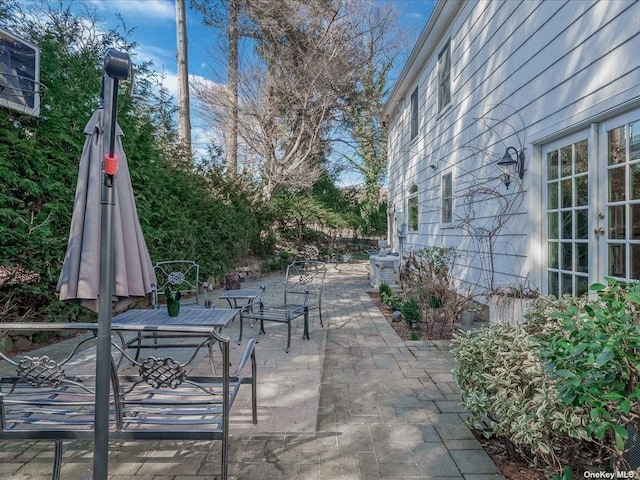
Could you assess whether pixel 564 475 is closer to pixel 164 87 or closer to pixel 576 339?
pixel 576 339

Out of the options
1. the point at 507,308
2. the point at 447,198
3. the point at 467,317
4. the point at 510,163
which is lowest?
the point at 467,317

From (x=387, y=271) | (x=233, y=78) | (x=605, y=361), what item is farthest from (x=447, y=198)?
(x=233, y=78)

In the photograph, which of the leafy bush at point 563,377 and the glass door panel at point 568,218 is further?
the glass door panel at point 568,218

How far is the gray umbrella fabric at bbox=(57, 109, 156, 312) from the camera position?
5.95 ft

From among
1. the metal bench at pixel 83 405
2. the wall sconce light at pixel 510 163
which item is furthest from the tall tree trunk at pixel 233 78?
the metal bench at pixel 83 405

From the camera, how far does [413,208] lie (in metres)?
9.98

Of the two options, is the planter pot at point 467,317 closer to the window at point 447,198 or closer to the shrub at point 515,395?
the window at point 447,198

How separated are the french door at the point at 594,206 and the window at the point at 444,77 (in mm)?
3616

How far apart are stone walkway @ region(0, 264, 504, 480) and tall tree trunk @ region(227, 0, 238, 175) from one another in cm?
994

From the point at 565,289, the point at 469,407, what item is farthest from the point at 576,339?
the point at 565,289

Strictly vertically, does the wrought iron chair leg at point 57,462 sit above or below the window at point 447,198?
below

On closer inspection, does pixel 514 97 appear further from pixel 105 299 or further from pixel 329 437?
pixel 105 299

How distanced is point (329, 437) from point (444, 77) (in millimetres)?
7177

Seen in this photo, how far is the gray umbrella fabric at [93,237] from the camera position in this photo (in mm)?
1813
